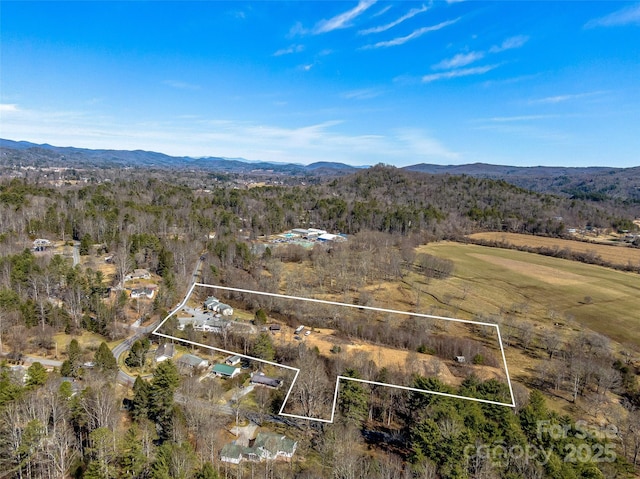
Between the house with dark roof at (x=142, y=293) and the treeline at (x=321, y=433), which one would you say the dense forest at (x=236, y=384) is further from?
the house with dark roof at (x=142, y=293)

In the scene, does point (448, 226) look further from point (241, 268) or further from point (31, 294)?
point (31, 294)

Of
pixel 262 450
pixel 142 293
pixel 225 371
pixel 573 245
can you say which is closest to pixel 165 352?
pixel 225 371

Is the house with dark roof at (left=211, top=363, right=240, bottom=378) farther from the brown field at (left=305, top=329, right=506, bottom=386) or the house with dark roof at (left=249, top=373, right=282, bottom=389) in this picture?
the brown field at (left=305, top=329, right=506, bottom=386)

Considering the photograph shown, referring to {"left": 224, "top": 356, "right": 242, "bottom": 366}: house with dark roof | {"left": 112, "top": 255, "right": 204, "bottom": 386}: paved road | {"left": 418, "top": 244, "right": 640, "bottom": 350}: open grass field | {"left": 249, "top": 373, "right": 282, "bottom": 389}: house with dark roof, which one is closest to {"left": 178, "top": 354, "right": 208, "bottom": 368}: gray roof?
{"left": 224, "top": 356, "right": 242, "bottom": 366}: house with dark roof

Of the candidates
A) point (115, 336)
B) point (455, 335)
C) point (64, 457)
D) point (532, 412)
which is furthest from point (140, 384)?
point (455, 335)

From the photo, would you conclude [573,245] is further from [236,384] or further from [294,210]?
[236,384]

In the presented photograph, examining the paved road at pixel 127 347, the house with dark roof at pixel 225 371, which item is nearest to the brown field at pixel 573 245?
the house with dark roof at pixel 225 371
